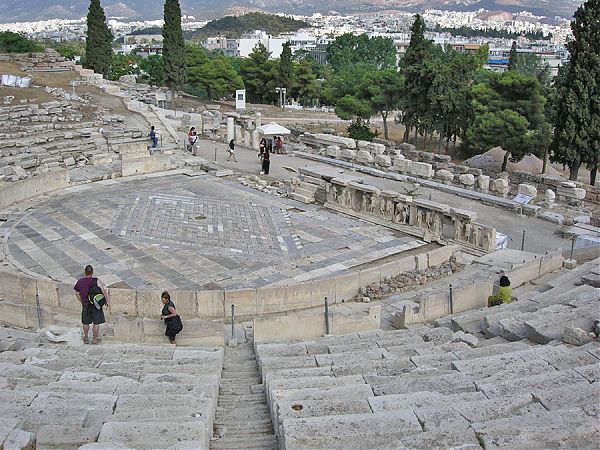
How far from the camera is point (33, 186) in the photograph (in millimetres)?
21594

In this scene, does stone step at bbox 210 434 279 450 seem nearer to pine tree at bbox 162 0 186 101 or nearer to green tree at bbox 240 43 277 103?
pine tree at bbox 162 0 186 101

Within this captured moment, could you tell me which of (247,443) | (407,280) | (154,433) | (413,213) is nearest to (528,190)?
(413,213)

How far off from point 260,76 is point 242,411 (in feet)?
183

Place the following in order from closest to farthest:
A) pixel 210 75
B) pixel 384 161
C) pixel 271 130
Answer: pixel 384 161, pixel 271 130, pixel 210 75

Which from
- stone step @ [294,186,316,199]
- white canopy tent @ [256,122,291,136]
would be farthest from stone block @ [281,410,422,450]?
white canopy tent @ [256,122,291,136]

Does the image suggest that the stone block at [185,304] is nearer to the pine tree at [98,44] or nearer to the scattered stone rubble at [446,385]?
the scattered stone rubble at [446,385]

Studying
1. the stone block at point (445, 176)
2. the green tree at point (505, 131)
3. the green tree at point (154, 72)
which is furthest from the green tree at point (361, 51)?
the stone block at point (445, 176)

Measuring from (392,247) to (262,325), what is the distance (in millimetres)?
7449

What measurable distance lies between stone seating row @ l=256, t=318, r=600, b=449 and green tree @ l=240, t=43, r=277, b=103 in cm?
5244

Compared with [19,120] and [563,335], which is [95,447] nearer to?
[563,335]

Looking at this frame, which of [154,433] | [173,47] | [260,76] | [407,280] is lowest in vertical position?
[407,280]

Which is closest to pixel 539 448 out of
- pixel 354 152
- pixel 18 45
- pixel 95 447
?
pixel 95 447

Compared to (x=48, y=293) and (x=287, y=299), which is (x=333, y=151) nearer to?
(x=287, y=299)

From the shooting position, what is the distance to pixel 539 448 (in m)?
5.30
